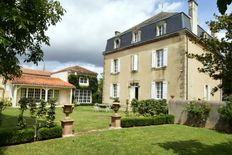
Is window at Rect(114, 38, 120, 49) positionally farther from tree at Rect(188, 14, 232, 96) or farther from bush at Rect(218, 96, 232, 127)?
tree at Rect(188, 14, 232, 96)

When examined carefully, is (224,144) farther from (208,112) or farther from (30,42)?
(30,42)

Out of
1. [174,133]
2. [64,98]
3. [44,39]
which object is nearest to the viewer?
[44,39]

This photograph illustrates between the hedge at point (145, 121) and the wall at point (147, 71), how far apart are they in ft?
15.3

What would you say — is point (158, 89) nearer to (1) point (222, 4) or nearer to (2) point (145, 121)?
(2) point (145, 121)

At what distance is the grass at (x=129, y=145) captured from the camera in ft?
24.0

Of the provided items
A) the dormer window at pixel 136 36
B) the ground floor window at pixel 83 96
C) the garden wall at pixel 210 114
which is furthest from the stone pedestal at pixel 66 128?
the ground floor window at pixel 83 96

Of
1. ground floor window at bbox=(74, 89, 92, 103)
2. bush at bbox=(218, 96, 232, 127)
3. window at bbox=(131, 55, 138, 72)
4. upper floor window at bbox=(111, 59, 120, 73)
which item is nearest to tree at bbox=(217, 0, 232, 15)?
bush at bbox=(218, 96, 232, 127)

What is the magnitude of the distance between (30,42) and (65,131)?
3.77 metres

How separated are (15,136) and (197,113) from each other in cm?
936

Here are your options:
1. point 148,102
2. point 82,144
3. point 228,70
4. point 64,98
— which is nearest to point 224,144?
point 228,70

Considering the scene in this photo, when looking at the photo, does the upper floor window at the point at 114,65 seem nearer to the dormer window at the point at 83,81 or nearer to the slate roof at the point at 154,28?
the slate roof at the point at 154,28

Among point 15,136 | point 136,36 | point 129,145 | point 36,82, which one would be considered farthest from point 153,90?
point 36,82

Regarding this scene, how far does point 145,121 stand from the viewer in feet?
41.9

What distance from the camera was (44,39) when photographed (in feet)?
24.9
